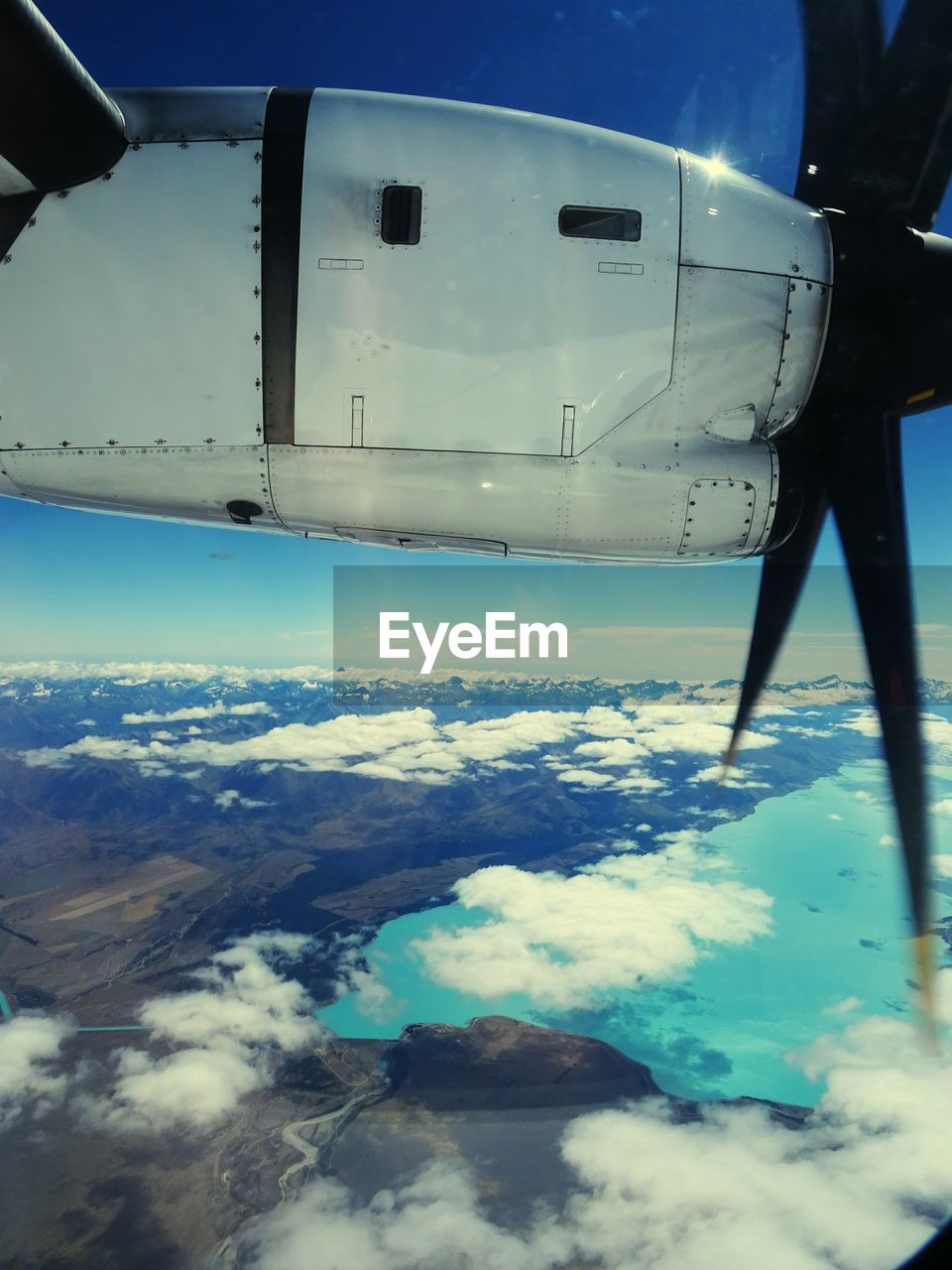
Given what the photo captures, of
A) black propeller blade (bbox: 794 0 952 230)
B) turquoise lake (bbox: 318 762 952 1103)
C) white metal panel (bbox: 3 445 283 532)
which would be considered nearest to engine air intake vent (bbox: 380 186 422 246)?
white metal panel (bbox: 3 445 283 532)

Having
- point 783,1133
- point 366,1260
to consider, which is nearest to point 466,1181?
point 366,1260

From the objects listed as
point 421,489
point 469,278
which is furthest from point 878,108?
point 421,489

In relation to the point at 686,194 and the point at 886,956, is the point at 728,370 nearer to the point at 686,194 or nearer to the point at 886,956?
the point at 686,194

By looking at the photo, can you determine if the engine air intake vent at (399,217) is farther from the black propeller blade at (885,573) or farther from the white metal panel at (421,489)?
the black propeller blade at (885,573)

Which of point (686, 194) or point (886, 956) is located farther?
point (886, 956)

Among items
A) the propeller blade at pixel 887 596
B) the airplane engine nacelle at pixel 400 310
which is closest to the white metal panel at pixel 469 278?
the airplane engine nacelle at pixel 400 310

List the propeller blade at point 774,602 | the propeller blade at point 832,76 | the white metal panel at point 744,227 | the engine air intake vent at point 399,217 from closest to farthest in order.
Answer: the engine air intake vent at point 399,217 < the white metal panel at point 744,227 < the propeller blade at point 832,76 < the propeller blade at point 774,602
